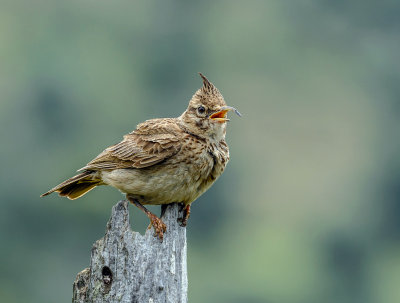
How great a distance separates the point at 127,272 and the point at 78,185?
308cm

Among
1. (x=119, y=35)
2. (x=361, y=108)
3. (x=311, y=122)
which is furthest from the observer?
(x=119, y=35)

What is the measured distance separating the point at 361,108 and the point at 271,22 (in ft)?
84.0

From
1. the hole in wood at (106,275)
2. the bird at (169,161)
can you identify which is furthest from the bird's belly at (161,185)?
the hole in wood at (106,275)

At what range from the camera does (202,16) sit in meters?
117

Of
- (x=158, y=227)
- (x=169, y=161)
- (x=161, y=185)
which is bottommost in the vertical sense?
(x=158, y=227)

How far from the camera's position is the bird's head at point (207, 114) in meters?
12.4

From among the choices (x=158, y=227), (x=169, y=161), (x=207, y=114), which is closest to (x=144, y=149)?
(x=169, y=161)

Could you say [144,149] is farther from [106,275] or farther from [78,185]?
[106,275]

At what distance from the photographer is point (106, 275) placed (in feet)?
31.9

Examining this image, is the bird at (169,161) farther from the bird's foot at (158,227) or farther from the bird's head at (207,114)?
the bird's foot at (158,227)

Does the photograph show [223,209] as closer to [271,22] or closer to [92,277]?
[271,22]

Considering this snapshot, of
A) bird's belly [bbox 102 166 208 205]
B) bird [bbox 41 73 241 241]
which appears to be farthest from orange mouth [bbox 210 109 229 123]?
bird's belly [bbox 102 166 208 205]

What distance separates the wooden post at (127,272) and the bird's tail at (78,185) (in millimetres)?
2354

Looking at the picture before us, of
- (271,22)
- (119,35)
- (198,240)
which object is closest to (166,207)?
(198,240)
